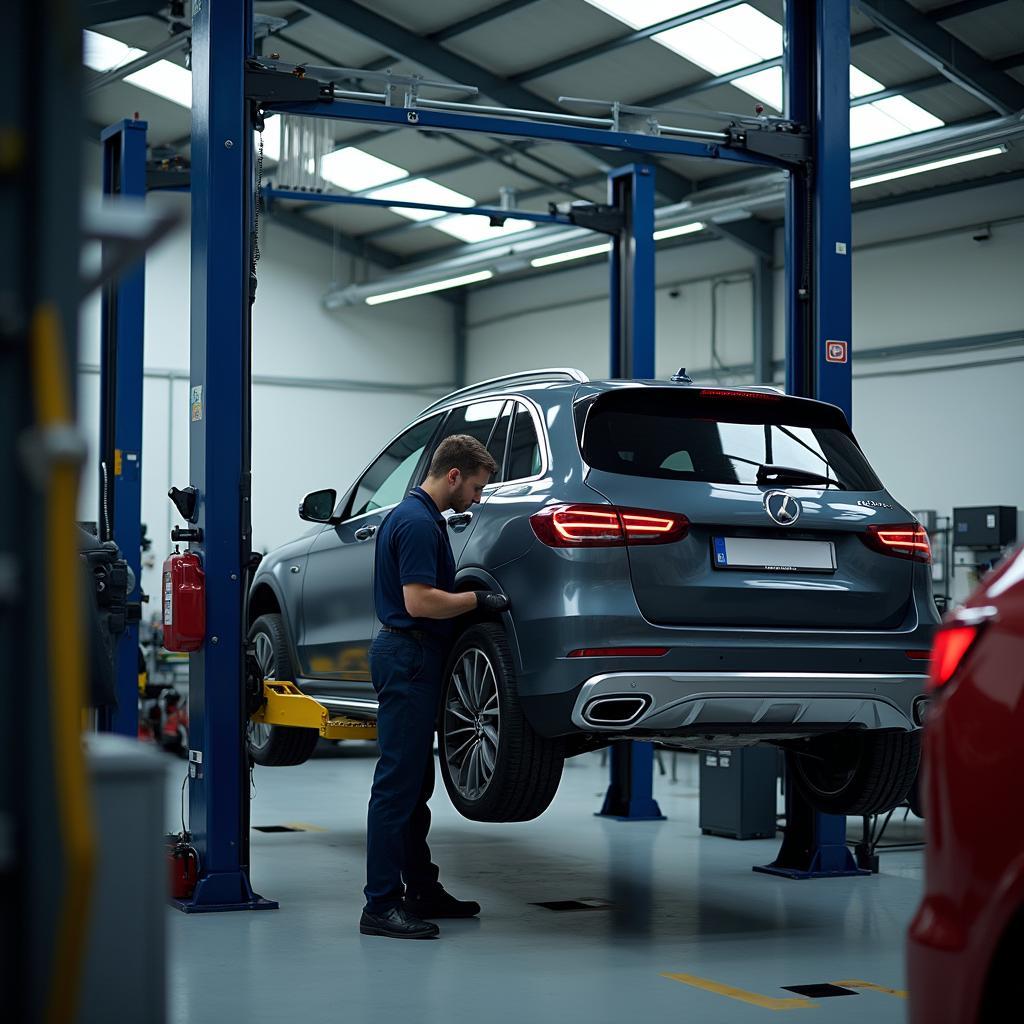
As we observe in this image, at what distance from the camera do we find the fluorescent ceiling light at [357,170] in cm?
1848

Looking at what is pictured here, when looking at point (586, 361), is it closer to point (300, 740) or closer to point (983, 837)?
point (300, 740)

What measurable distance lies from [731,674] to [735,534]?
0.48m

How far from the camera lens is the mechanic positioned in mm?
5242

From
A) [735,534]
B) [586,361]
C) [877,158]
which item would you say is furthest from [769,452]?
[586,361]

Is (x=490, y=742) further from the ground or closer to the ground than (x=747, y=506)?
closer to the ground

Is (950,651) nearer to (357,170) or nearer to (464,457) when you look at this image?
(464,457)

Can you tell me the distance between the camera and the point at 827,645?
17.1 ft

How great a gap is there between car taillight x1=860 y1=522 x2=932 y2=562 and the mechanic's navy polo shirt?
1515 millimetres

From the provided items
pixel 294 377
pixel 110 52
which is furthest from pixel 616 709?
pixel 294 377

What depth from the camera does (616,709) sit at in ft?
16.0

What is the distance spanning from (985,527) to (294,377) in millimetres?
10444

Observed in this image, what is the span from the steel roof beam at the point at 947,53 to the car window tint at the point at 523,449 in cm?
829

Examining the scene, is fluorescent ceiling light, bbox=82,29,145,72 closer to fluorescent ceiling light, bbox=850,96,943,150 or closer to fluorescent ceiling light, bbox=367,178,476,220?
fluorescent ceiling light, bbox=367,178,476,220

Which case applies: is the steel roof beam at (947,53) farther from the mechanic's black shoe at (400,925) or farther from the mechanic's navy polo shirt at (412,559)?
the mechanic's black shoe at (400,925)
